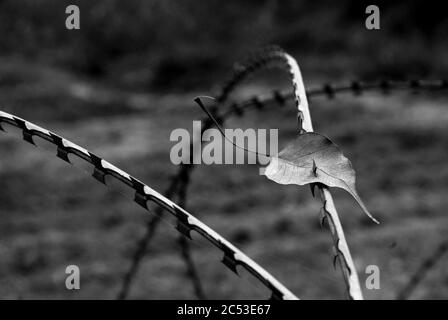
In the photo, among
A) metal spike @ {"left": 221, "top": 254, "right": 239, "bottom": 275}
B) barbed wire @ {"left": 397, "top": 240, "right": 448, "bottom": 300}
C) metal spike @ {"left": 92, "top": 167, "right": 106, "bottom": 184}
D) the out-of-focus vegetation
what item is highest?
the out-of-focus vegetation

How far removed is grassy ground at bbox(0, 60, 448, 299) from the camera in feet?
3.26

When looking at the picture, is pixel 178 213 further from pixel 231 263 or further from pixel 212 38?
Answer: pixel 212 38

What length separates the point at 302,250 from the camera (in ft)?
3.60

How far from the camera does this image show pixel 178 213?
0.50ft

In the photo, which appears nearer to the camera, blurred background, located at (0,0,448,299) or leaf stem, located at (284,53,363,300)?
leaf stem, located at (284,53,363,300)

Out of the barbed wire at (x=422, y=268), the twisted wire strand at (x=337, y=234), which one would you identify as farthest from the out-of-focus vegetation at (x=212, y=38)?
the twisted wire strand at (x=337, y=234)

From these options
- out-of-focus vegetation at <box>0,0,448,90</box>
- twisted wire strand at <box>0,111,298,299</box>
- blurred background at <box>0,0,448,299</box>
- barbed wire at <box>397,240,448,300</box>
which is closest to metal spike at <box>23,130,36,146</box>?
Result: twisted wire strand at <box>0,111,298,299</box>

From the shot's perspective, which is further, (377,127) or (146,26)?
(146,26)

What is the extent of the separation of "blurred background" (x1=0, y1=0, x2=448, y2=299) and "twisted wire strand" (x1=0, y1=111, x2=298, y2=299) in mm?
651

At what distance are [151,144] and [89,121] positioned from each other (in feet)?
0.67

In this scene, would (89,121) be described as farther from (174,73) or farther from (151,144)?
(174,73)

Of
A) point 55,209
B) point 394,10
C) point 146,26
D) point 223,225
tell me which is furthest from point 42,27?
point 394,10

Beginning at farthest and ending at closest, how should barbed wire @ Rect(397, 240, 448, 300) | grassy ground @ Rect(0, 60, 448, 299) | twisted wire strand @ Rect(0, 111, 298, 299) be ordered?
grassy ground @ Rect(0, 60, 448, 299) < barbed wire @ Rect(397, 240, 448, 300) < twisted wire strand @ Rect(0, 111, 298, 299)

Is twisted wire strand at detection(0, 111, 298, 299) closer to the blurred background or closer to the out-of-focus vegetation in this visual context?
the blurred background
